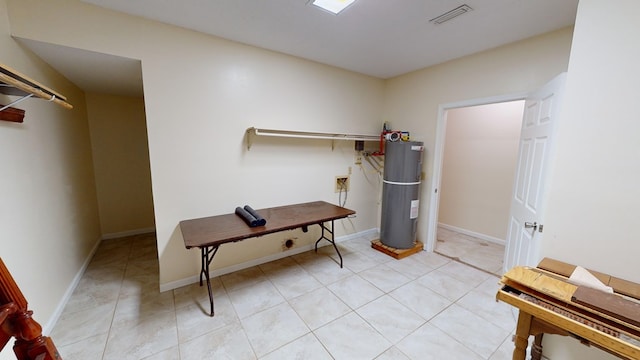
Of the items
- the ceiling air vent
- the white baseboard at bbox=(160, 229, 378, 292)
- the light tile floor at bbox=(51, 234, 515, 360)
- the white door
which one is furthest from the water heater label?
the ceiling air vent

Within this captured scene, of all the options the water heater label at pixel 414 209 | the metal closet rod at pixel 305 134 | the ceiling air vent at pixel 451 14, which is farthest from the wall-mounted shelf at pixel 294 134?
the ceiling air vent at pixel 451 14

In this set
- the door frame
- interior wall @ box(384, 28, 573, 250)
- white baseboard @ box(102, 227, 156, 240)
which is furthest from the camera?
white baseboard @ box(102, 227, 156, 240)

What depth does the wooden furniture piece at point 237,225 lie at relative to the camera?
78.2 inches

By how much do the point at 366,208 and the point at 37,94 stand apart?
3630 millimetres

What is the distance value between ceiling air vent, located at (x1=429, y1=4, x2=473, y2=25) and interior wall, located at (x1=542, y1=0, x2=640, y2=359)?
0.70 m

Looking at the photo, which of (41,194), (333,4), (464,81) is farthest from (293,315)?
(464,81)

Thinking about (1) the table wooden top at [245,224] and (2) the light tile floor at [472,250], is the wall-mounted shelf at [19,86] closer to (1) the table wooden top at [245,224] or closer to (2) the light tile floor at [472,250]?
(1) the table wooden top at [245,224]

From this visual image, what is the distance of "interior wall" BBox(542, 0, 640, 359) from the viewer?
1.26 meters

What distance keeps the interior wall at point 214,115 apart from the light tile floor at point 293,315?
1.39 feet

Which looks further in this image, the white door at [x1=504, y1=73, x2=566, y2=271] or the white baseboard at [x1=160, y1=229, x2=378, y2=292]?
the white baseboard at [x1=160, y1=229, x2=378, y2=292]

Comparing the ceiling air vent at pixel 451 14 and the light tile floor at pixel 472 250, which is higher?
the ceiling air vent at pixel 451 14

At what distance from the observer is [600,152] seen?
4.40 ft

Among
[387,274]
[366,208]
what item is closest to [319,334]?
[387,274]

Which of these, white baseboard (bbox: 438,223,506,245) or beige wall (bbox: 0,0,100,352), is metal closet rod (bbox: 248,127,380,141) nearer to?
beige wall (bbox: 0,0,100,352)
